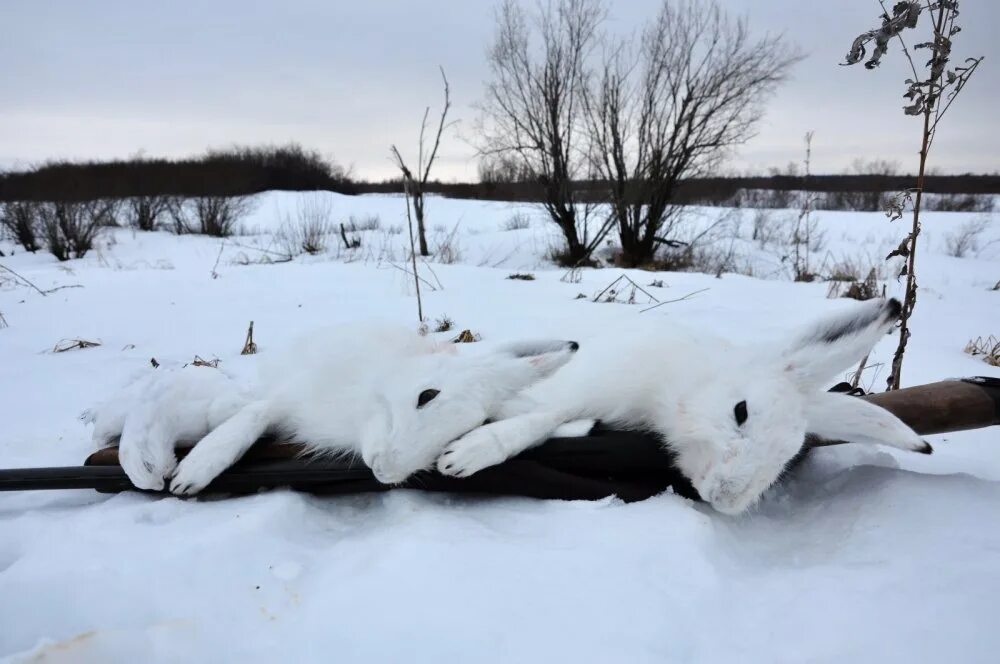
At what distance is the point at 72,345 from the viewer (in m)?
4.04

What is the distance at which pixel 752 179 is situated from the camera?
14.6 meters

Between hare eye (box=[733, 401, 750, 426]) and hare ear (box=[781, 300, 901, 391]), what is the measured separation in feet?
0.79

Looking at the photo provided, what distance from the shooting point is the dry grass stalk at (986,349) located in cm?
374

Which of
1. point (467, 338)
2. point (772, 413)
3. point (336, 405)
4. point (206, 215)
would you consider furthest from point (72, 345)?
point (206, 215)

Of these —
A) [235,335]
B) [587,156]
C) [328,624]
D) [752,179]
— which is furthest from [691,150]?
[328,624]

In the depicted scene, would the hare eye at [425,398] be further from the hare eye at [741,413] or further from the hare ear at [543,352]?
the hare eye at [741,413]

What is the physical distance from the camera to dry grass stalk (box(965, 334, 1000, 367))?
3739mm

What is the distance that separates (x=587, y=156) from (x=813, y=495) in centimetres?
1096

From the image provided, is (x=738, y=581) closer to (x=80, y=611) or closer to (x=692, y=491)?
(x=692, y=491)

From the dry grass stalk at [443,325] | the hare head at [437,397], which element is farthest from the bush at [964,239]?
the hare head at [437,397]

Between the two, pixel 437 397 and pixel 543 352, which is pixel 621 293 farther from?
pixel 437 397

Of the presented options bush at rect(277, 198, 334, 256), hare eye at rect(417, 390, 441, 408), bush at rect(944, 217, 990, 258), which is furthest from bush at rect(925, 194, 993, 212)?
hare eye at rect(417, 390, 441, 408)

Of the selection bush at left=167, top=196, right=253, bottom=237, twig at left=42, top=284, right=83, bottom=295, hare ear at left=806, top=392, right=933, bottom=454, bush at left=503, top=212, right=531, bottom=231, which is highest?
bush at left=167, top=196, right=253, bottom=237

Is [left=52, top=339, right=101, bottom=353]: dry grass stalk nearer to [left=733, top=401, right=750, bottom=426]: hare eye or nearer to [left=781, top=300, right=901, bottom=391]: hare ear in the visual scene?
[left=733, top=401, right=750, bottom=426]: hare eye
